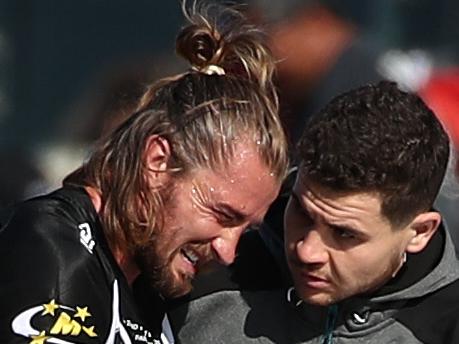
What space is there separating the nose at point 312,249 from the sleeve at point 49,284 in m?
0.45

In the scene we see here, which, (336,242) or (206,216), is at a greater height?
(206,216)

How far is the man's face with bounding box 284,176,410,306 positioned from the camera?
3.14 m

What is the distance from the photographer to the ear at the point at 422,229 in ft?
10.5

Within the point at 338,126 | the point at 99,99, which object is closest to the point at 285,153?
the point at 338,126

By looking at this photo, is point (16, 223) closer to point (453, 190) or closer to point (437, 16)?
point (453, 190)

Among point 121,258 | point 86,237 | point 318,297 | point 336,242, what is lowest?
point 318,297

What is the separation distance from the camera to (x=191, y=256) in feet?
9.98

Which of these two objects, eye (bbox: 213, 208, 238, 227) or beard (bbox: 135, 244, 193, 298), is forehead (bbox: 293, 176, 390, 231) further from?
beard (bbox: 135, 244, 193, 298)

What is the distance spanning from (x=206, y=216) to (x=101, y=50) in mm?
2118

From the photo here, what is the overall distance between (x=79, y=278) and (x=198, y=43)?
65 centimetres

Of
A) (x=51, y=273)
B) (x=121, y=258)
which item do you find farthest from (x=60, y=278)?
(x=121, y=258)

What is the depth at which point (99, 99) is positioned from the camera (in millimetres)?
4715

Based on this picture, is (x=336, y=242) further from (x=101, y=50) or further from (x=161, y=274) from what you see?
(x=101, y=50)

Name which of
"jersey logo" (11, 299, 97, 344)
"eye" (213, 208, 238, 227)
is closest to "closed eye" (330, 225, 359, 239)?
"eye" (213, 208, 238, 227)
